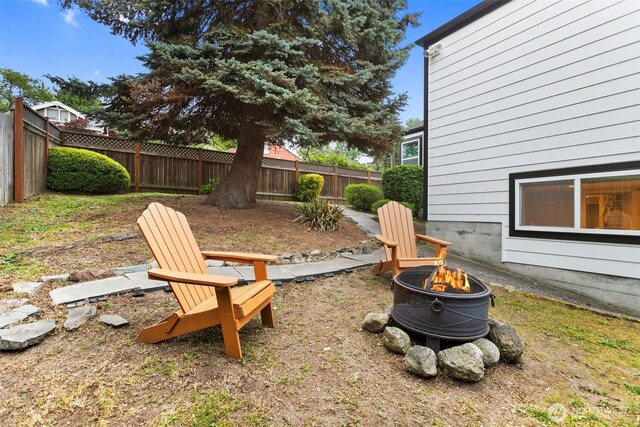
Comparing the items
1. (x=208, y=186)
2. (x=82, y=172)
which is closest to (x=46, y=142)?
(x=82, y=172)

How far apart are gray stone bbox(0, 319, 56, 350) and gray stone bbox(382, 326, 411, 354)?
2237 mm

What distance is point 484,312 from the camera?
218cm

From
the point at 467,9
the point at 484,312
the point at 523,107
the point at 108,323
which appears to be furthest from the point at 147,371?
the point at 467,9

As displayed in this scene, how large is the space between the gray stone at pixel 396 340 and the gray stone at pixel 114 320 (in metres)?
1.85

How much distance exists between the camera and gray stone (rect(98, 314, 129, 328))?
7.18 ft

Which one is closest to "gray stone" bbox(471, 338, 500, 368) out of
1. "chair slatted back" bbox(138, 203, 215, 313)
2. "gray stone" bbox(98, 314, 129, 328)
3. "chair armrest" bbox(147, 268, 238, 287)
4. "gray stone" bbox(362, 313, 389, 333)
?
"gray stone" bbox(362, 313, 389, 333)

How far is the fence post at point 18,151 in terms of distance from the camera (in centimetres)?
542

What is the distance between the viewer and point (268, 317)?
7.88ft

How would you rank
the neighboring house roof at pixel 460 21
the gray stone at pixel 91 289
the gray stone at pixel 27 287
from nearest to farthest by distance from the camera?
1. the gray stone at pixel 91 289
2. the gray stone at pixel 27 287
3. the neighboring house roof at pixel 460 21

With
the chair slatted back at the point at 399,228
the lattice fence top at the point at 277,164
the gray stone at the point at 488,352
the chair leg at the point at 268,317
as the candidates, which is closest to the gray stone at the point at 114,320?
the chair leg at the point at 268,317

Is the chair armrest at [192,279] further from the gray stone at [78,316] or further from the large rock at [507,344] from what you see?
the large rock at [507,344]

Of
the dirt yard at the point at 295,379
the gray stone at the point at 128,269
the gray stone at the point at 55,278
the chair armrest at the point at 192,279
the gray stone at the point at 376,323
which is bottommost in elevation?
the dirt yard at the point at 295,379

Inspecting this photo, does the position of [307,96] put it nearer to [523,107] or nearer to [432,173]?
[432,173]

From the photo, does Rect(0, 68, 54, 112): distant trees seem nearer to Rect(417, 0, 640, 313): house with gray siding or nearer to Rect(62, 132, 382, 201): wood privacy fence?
Rect(62, 132, 382, 201): wood privacy fence
